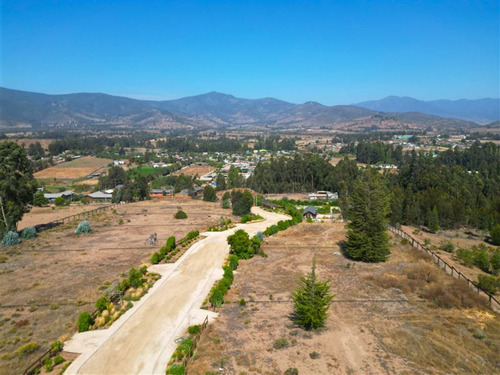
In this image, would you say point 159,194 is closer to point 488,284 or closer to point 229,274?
point 229,274

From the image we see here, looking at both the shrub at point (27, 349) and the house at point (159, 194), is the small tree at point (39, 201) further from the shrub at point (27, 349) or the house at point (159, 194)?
the shrub at point (27, 349)

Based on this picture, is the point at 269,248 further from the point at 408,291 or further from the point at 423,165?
the point at 423,165

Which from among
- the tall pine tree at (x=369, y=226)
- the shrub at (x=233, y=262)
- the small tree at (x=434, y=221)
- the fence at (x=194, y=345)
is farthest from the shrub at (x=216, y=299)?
the small tree at (x=434, y=221)

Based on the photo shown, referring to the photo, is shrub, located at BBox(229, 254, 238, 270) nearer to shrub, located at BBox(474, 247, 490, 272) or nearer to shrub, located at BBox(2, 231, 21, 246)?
shrub, located at BBox(474, 247, 490, 272)

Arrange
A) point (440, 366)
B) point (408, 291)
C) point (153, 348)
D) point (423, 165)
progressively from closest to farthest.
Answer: point (440, 366) < point (153, 348) < point (408, 291) < point (423, 165)

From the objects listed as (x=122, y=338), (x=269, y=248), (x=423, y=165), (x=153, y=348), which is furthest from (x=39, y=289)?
(x=423, y=165)

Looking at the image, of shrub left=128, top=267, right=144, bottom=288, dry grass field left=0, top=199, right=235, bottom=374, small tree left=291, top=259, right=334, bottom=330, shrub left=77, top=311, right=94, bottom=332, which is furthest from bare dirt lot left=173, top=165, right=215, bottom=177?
small tree left=291, top=259, right=334, bottom=330

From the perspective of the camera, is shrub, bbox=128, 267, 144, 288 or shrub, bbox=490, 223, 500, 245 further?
shrub, bbox=490, 223, 500, 245
